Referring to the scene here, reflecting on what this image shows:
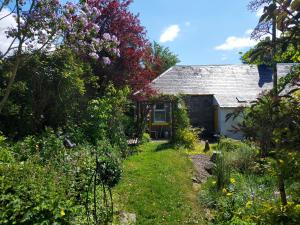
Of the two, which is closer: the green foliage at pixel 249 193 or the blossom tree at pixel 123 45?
the green foliage at pixel 249 193

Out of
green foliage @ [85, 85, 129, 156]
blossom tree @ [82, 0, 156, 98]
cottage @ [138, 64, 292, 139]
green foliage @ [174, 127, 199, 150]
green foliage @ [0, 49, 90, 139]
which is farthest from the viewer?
cottage @ [138, 64, 292, 139]

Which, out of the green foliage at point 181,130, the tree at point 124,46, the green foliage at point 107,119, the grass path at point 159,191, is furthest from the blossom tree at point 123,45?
the grass path at point 159,191

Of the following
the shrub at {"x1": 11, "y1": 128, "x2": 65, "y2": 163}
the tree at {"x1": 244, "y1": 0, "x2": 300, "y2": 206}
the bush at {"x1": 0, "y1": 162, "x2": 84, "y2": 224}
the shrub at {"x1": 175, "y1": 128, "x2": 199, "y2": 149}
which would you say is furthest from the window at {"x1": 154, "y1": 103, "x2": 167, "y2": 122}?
the tree at {"x1": 244, "y1": 0, "x2": 300, "y2": 206}

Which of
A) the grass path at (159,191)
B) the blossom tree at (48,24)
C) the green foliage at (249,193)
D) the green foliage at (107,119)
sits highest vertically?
the blossom tree at (48,24)

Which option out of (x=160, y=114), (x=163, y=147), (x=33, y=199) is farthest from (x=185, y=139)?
(x=33, y=199)

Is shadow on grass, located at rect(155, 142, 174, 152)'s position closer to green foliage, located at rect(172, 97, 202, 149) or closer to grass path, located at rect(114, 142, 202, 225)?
green foliage, located at rect(172, 97, 202, 149)

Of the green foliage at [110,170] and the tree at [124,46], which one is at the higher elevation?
the tree at [124,46]

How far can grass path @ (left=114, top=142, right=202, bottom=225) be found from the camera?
668 centimetres

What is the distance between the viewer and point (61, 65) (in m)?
10.4

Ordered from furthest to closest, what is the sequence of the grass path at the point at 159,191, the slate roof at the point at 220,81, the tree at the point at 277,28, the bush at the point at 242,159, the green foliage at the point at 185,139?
the slate roof at the point at 220,81, the green foliage at the point at 185,139, the bush at the point at 242,159, the grass path at the point at 159,191, the tree at the point at 277,28

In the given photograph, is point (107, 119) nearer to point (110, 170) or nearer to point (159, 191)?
point (110, 170)

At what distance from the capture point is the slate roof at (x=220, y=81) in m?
23.5

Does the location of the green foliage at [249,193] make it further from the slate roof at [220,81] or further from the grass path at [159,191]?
the slate roof at [220,81]

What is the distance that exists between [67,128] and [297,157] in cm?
820
